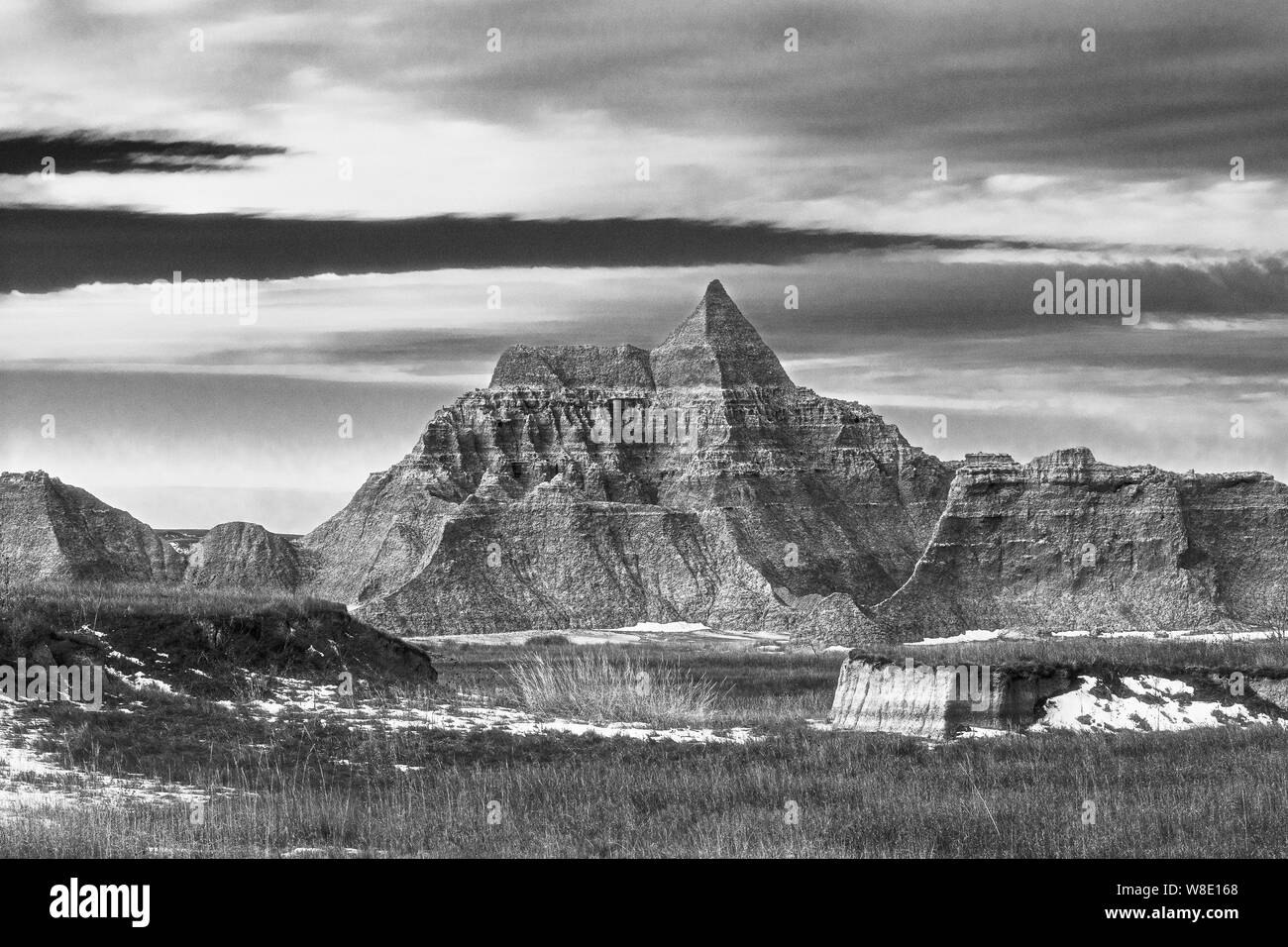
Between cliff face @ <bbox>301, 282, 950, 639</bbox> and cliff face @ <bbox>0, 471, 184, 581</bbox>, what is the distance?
2052 cm

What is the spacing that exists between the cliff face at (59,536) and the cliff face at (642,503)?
808 inches

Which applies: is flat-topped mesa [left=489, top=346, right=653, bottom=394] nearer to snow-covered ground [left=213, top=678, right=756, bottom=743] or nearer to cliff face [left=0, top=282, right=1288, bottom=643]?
cliff face [left=0, top=282, right=1288, bottom=643]

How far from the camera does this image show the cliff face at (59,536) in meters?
99.3

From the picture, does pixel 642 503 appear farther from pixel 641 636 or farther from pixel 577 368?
pixel 641 636

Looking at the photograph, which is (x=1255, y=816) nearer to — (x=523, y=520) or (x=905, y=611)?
(x=905, y=611)

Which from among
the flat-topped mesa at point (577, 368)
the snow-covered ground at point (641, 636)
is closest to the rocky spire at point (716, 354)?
the flat-topped mesa at point (577, 368)

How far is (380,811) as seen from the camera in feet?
61.5

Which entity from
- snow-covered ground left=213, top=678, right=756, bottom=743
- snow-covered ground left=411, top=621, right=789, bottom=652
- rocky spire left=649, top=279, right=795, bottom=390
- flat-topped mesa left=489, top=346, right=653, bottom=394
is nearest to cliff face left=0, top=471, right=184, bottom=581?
snow-covered ground left=411, top=621, right=789, bottom=652

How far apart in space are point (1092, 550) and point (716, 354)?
242 feet

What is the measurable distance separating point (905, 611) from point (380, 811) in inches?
4246

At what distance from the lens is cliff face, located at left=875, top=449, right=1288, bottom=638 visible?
394 feet

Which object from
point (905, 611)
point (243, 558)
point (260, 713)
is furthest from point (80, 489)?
point (260, 713)
